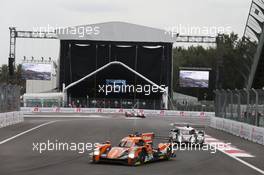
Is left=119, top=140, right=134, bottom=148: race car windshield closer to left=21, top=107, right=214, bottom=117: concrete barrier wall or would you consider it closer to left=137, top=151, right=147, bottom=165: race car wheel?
left=137, top=151, right=147, bottom=165: race car wheel

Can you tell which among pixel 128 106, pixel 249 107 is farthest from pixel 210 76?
pixel 249 107

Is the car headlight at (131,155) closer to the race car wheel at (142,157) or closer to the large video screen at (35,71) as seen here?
the race car wheel at (142,157)

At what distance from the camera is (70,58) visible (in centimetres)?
7556

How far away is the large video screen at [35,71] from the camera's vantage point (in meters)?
82.6

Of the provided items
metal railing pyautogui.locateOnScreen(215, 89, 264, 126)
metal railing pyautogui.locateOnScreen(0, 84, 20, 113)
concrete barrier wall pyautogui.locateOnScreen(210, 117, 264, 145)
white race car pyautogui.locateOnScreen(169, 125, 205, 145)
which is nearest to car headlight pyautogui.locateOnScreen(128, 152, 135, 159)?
white race car pyautogui.locateOnScreen(169, 125, 205, 145)

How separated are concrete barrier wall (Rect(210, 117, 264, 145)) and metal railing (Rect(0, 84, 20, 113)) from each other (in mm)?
14090

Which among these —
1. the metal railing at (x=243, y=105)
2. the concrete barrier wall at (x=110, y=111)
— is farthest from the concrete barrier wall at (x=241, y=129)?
the concrete barrier wall at (x=110, y=111)

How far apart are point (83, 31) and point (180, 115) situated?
17920mm

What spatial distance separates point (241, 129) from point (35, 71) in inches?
2264

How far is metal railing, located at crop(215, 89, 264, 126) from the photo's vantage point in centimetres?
2621

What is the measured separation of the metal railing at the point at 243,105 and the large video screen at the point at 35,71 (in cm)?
4915

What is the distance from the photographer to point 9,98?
3684 centimetres

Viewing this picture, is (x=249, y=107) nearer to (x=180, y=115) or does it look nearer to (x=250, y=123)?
(x=250, y=123)

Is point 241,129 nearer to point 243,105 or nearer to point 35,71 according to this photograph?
point 243,105
